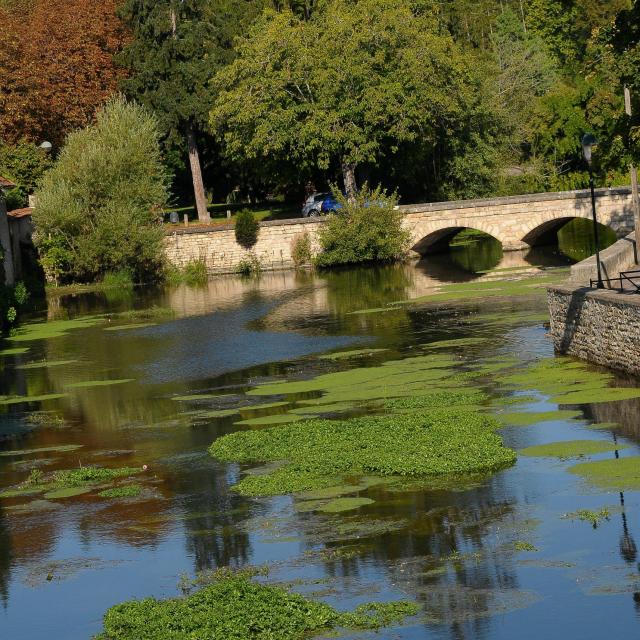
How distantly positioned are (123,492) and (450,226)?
43645mm

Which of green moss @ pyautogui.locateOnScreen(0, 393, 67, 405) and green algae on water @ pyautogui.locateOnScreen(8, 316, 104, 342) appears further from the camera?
green algae on water @ pyautogui.locateOnScreen(8, 316, 104, 342)

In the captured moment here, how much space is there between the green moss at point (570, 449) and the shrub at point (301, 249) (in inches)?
1727

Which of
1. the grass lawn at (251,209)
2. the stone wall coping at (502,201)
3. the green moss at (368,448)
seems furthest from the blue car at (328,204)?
the green moss at (368,448)

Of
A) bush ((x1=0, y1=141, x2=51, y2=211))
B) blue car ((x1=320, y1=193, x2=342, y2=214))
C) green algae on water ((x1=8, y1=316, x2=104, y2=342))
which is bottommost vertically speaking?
green algae on water ((x1=8, y1=316, x2=104, y2=342))

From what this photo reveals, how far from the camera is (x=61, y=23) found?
75.4 m

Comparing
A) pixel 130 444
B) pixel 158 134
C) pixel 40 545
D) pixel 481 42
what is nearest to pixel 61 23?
pixel 158 134

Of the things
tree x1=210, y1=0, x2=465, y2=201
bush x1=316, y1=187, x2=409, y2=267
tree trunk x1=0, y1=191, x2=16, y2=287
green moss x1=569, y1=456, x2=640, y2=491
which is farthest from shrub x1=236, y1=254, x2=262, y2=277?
green moss x1=569, y1=456, x2=640, y2=491

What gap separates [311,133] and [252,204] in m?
20.6

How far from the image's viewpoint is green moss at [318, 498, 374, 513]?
18.1 m

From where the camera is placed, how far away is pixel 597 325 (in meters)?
26.7

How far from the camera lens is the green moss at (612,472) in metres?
Result: 17.9

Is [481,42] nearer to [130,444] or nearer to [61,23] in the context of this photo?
[61,23]

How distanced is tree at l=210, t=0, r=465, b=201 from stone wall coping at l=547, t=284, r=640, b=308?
3339 cm

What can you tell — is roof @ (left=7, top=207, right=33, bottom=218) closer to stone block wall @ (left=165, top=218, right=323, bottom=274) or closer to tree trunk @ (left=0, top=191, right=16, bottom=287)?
tree trunk @ (left=0, top=191, right=16, bottom=287)
